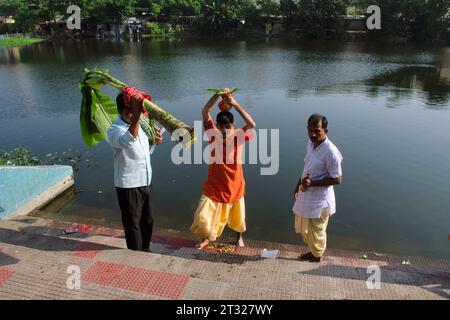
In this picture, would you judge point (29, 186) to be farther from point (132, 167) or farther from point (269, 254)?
point (269, 254)

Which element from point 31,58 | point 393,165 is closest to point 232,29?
point 31,58

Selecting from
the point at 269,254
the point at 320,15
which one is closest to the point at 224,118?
the point at 269,254

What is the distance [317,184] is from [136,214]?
5.33ft

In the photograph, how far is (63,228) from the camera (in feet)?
15.0

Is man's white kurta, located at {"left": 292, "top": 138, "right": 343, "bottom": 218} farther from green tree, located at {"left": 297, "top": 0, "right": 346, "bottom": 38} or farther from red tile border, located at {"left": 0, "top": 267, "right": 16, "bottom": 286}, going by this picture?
green tree, located at {"left": 297, "top": 0, "right": 346, "bottom": 38}

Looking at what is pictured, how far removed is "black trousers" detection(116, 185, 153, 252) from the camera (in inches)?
125

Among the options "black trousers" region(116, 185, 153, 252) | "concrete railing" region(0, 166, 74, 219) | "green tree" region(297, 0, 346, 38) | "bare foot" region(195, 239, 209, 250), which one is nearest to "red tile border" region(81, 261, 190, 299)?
"black trousers" region(116, 185, 153, 252)

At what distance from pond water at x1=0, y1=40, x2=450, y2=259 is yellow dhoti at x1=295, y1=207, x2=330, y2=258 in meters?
1.65

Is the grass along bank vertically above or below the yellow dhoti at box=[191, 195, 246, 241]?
above

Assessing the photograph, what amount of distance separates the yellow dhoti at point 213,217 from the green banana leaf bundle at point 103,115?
0.65 m

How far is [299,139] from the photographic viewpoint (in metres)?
8.94

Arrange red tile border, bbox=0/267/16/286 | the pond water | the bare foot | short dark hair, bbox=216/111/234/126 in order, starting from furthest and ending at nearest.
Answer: the pond water < the bare foot < short dark hair, bbox=216/111/234/126 < red tile border, bbox=0/267/16/286

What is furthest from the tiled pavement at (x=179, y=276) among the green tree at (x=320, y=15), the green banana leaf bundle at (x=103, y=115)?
the green tree at (x=320, y=15)

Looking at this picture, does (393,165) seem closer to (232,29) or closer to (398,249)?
(398,249)
